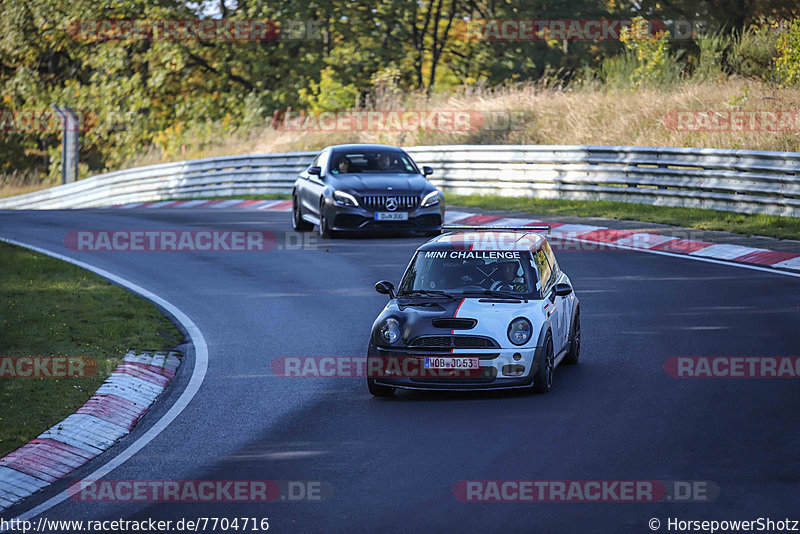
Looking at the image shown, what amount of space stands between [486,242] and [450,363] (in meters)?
1.64

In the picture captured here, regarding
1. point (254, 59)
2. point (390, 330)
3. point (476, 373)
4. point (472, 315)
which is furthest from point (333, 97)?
point (476, 373)

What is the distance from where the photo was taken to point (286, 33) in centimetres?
4809

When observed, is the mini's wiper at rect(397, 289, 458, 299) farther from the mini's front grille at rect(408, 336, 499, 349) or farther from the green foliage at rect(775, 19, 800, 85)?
the green foliage at rect(775, 19, 800, 85)

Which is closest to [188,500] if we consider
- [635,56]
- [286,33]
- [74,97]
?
[635,56]

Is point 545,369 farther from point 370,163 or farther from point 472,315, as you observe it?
point 370,163

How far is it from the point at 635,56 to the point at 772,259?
1676 cm

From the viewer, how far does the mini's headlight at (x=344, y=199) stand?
Result: 21062 millimetres

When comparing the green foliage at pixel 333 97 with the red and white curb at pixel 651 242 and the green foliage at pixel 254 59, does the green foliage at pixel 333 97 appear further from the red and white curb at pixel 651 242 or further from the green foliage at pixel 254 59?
the red and white curb at pixel 651 242

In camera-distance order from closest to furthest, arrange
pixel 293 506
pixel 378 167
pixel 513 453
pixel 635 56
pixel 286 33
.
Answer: pixel 293 506 → pixel 513 453 → pixel 378 167 → pixel 635 56 → pixel 286 33

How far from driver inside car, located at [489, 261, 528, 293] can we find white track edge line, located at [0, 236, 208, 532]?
307 cm

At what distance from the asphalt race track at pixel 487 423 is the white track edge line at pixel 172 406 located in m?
0.10

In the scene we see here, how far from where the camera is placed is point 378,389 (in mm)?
10594

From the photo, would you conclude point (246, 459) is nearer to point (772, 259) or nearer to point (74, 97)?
point (772, 259)

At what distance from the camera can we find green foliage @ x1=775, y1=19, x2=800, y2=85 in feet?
89.2
